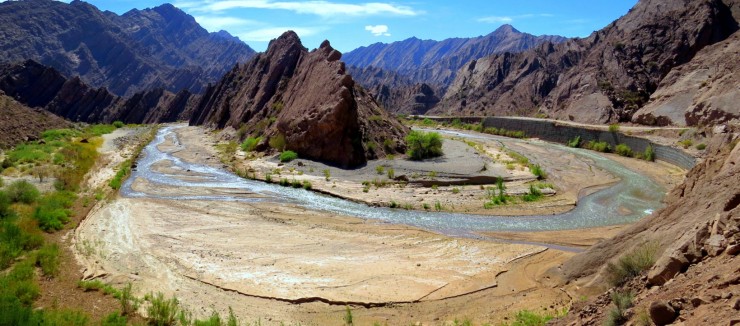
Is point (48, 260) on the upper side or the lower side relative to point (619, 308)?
lower

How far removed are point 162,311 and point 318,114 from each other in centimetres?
2824

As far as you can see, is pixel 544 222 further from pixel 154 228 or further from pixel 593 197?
pixel 154 228

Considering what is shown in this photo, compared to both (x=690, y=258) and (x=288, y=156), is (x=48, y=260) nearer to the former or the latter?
(x=690, y=258)

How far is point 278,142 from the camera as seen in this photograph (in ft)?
144

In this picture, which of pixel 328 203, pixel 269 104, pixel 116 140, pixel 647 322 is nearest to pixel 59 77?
pixel 116 140

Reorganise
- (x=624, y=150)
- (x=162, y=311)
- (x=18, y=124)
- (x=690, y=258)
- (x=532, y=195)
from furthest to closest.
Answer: (x=18, y=124) < (x=624, y=150) < (x=532, y=195) < (x=162, y=311) < (x=690, y=258)

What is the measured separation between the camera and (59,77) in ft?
373

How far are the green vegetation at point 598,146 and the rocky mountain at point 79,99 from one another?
93823mm

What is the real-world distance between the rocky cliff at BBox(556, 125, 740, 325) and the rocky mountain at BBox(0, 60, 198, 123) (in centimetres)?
10924

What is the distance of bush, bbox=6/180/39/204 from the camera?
80.2ft

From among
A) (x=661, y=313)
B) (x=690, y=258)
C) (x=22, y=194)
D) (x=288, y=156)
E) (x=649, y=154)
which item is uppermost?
(x=690, y=258)

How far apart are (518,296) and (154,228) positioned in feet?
50.6

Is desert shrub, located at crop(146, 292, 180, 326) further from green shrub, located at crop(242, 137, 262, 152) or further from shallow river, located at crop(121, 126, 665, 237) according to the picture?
green shrub, located at crop(242, 137, 262, 152)

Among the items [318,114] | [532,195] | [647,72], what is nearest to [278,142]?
[318,114]
